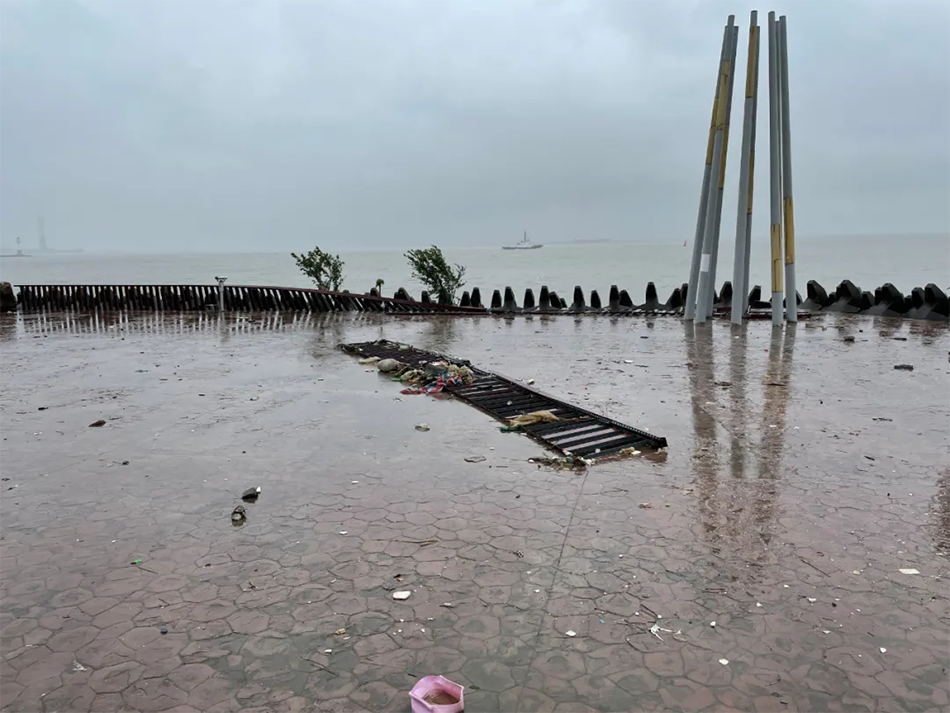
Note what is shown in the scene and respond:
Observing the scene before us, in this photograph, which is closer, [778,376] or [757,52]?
[778,376]

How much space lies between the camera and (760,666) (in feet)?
8.81

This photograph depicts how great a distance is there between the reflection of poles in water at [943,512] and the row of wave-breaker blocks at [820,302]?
11925 millimetres

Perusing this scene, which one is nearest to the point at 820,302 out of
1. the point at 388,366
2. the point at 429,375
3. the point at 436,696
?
the point at 429,375

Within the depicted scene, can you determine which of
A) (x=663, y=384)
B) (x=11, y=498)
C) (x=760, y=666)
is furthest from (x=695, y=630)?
(x=663, y=384)

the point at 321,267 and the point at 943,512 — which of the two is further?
the point at 321,267

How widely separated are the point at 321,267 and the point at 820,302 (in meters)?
16.1

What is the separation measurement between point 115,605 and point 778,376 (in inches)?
325

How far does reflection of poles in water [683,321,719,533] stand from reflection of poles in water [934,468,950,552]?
126 centimetres

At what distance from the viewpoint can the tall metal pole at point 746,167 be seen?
13.5 metres

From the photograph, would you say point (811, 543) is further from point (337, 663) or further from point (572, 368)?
point (572, 368)

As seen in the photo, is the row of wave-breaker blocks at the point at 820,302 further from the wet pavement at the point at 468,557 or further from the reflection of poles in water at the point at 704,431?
the wet pavement at the point at 468,557

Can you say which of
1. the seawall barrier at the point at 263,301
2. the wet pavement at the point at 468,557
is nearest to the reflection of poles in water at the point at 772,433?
the wet pavement at the point at 468,557

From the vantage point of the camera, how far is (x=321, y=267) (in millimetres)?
22391

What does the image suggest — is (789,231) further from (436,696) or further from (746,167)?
(436,696)
